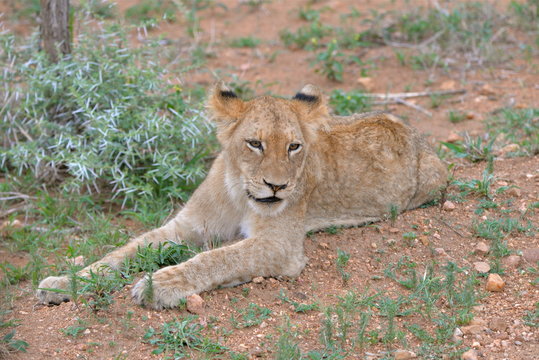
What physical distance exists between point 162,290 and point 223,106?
4.74 ft

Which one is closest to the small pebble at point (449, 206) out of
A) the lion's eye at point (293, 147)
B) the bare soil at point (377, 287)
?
the bare soil at point (377, 287)

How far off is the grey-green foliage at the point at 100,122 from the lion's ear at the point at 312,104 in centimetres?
156

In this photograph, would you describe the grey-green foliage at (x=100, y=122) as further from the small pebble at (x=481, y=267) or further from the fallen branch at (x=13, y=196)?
the small pebble at (x=481, y=267)

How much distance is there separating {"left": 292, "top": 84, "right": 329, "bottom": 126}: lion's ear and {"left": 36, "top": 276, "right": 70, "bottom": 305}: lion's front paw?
6.67ft

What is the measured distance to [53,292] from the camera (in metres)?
4.54

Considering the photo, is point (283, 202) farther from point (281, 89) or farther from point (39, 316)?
point (281, 89)

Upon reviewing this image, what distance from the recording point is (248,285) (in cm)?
468

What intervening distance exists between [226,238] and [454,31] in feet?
17.2

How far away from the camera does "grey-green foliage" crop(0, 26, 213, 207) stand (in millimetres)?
6352

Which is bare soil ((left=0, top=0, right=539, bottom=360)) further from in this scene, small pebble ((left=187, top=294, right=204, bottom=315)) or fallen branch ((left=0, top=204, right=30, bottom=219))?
fallen branch ((left=0, top=204, right=30, bottom=219))

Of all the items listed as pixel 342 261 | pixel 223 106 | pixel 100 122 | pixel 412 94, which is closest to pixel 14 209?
pixel 100 122

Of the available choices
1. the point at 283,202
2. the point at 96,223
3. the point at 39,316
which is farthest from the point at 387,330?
the point at 96,223

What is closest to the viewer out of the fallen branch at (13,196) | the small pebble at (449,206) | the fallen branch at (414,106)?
the small pebble at (449,206)

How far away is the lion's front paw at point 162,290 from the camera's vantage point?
4.23 metres
